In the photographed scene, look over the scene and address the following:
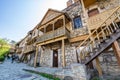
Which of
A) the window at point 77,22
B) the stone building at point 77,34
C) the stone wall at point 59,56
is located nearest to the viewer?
the stone building at point 77,34

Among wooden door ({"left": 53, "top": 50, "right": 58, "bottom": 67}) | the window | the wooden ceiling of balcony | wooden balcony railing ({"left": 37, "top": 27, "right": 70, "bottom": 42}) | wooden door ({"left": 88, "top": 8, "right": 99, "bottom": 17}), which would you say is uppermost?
the wooden ceiling of balcony

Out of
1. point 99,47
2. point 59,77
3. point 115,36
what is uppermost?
point 115,36

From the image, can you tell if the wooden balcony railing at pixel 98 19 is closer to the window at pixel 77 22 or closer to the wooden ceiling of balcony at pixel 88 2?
the window at pixel 77 22

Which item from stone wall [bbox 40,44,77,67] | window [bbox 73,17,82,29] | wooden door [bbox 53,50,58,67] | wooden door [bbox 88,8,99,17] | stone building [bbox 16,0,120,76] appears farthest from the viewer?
wooden door [bbox 53,50,58,67]

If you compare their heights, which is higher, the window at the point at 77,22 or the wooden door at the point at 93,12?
the wooden door at the point at 93,12

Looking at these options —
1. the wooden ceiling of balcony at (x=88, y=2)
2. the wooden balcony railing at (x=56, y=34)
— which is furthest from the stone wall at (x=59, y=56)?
the wooden ceiling of balcony at (x=88, y=2)

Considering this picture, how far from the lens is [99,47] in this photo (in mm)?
5262

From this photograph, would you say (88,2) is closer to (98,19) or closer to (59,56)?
(98,19)

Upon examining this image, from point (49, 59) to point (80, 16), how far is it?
22.3 ft

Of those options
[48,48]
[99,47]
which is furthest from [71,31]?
[99,47]

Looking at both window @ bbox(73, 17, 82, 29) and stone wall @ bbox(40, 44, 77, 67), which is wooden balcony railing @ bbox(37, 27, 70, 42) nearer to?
window @ bbox(73, 17, 82, 29)

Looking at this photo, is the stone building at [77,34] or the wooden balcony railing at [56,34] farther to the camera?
the wooden balcony railing at [56,34]

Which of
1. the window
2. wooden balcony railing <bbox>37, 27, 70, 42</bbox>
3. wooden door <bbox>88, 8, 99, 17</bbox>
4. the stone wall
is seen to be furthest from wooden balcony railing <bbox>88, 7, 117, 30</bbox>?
the stone wall

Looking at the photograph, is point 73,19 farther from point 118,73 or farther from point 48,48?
point 118,73
